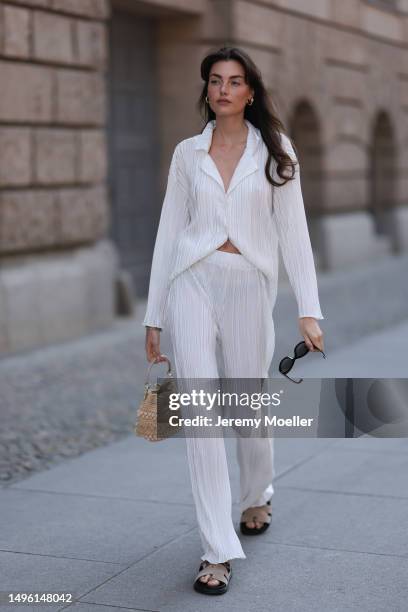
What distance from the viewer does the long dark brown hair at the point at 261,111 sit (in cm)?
393

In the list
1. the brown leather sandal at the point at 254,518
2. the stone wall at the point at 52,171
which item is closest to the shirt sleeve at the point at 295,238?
the brown leather sandal at the point at 254,518

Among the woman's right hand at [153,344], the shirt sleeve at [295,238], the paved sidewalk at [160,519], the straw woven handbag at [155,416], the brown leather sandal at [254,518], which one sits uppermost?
the shirt sleeve at [295,238]

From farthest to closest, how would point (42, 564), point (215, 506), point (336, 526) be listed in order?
point (336, 526) < point (42, 564) < point (215, 506)

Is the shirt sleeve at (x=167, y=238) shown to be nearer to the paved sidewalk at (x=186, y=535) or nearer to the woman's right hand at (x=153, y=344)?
the woman's right hand at (x=153, y=344)

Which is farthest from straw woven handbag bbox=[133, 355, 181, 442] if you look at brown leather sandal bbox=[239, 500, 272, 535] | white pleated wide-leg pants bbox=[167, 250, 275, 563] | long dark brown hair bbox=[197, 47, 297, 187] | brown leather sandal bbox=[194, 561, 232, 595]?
long dark brown hair bbox=[197, 47, 297, 187]

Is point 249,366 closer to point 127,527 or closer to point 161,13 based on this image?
point 127,527

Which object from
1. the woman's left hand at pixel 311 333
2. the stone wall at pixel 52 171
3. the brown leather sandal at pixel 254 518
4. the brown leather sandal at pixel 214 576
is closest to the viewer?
the brown leather sandal at pixel 214 576

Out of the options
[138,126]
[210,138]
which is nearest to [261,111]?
[210,138]

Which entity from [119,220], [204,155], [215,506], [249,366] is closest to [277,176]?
[204,155]

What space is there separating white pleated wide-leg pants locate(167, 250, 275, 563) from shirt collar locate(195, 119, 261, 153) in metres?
0.38

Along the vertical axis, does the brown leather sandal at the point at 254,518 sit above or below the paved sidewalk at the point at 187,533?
above

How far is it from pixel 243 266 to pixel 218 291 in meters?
0.12

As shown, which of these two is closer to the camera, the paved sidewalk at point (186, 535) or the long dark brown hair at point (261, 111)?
the paved sidewalk at point (186, 535)

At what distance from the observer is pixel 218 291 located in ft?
12.9
